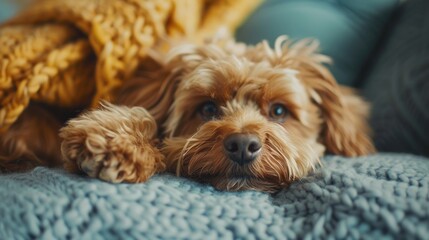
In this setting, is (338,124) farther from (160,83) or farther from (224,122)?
(160,83)

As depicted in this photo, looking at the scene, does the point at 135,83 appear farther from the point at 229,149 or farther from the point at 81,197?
the point at 81,197

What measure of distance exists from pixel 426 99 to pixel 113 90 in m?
1.06

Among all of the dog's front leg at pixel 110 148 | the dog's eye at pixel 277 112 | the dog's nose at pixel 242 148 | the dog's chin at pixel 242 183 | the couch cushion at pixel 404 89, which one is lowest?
A: the dog's chin at pixel 242 183

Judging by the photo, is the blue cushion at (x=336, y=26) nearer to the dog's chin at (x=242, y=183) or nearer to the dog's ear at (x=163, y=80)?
the dog's ear at (x=163, y=80)

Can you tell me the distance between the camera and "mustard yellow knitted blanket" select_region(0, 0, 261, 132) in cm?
144

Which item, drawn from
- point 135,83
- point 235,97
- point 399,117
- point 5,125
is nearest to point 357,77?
point 399,117

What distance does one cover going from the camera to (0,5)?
8.99 ft

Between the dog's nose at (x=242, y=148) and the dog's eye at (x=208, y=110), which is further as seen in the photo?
the dog's eye at (x=208, y=110)

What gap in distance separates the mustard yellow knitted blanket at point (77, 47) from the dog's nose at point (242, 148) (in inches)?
20.7

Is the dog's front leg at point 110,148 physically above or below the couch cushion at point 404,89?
below

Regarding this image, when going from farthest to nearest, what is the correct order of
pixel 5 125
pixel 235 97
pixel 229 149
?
pixel 235 97 < pixel 5 125 < pixel 229 149

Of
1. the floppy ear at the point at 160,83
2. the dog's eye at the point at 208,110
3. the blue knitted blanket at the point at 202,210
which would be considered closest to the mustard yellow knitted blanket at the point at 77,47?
the floppy ear at the point at 160,83

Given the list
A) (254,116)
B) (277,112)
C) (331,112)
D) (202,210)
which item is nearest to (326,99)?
(331,112)

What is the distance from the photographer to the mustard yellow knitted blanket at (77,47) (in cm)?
144
